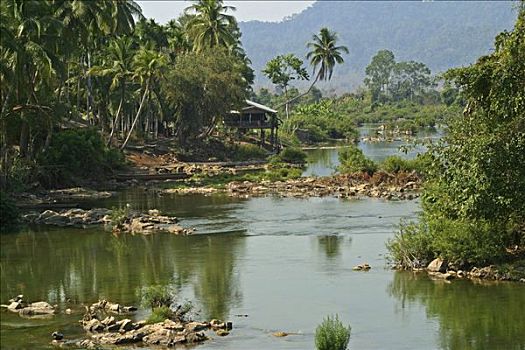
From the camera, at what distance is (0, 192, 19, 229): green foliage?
44.9m

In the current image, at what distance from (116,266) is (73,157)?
27.0 meters

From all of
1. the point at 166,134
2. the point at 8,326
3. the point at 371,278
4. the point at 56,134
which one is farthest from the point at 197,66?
the point at 8,326

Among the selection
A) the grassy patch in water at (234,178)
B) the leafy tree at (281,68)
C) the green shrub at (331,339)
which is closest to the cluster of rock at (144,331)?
the green shrub at (331,339)

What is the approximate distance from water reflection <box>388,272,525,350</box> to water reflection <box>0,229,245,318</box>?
5810 millimetres

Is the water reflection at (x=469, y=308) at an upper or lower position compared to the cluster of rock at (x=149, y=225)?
lower

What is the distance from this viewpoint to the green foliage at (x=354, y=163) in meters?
65.4

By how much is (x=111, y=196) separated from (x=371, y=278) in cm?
2923

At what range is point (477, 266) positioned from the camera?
107 ft

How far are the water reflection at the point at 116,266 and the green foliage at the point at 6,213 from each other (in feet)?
4.23

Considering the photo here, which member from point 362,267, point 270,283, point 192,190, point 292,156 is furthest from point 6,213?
point 292,156

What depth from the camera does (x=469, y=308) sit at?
28734 millimetres

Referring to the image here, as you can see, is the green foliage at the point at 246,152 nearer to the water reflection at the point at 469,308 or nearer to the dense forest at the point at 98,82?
the dense forest at the point at 98,82

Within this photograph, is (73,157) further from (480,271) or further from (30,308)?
(480,271)

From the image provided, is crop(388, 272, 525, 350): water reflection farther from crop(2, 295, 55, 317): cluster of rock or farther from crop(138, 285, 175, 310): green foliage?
crop(2, 295, 55, 317): cluster of rock
